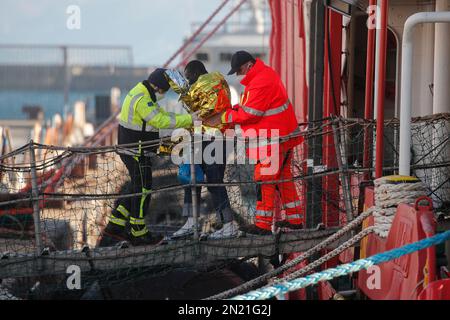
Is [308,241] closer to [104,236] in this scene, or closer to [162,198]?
[104,236]

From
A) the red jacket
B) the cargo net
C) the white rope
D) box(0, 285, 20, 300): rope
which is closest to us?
the white rope

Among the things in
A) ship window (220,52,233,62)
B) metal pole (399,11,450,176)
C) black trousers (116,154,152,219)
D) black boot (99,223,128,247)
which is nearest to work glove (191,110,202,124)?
black trousers (116,154,152,219)

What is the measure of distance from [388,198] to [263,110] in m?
2.09

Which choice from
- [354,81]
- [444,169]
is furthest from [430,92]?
[354,81]

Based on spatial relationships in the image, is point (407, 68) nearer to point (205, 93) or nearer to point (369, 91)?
point (369, 91)

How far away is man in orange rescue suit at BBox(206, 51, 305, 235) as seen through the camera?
8461mm

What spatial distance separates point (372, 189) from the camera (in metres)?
7.51

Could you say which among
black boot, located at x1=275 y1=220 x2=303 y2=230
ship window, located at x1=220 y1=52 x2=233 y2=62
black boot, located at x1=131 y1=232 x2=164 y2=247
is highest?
ship window, located at x1=220 y1=52 x2=233 y2=62

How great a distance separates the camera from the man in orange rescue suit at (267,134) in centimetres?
846

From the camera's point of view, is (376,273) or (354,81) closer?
(376,273)

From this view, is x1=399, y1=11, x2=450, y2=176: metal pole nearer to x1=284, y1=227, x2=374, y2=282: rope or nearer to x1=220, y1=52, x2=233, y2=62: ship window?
x1=284, y1=227, x2=374, y2=282: rope

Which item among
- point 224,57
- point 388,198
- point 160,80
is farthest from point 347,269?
point 224,57

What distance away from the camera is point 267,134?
862cm

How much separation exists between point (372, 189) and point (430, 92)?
1.82 metres
